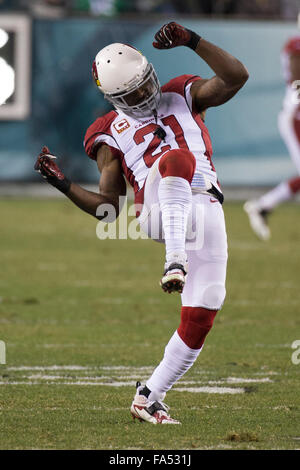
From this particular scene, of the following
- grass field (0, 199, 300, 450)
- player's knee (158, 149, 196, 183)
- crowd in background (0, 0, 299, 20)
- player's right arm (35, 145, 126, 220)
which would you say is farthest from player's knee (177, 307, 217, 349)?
crowd in background (0, 0, 299, 20)

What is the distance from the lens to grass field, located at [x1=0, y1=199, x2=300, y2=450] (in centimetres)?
390

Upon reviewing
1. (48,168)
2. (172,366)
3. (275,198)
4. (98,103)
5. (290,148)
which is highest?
(98,103)

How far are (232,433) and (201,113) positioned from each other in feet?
4.55

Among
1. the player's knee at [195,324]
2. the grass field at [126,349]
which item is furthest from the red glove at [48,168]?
the grass field at [126,349]

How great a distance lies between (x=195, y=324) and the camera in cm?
405

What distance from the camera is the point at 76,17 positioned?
14.7 m

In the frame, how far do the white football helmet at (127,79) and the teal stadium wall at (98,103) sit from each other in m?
10.3

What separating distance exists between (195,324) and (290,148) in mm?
7476

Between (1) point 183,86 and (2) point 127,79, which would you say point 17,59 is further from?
(2) point 127,79

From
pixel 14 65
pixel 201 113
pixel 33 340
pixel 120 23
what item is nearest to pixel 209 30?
pixel 120 23

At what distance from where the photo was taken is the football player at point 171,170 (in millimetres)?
3967

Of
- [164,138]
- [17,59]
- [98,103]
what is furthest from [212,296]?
[17,59]

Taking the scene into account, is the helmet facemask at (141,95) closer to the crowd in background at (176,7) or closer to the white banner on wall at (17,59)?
the white banner on wall at (17,59)

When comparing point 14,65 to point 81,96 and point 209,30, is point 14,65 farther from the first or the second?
point 209,30
